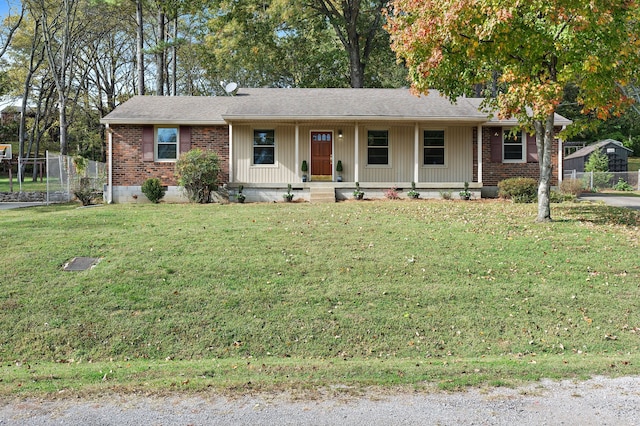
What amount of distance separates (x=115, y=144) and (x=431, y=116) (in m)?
10.6

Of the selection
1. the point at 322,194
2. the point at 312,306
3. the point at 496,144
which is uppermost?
the point at 496,144

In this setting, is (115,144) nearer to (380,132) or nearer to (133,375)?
(380,132)

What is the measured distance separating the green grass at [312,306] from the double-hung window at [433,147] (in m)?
7.85

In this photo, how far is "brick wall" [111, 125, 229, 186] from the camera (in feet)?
58.2

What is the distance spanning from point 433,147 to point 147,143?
9.83 m

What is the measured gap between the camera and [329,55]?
2889 centimetres

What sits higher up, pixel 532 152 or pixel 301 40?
pixel 301 40

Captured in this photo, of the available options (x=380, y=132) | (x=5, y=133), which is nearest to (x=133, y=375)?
(x=380, y=132)

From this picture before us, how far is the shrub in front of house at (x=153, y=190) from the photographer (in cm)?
1673

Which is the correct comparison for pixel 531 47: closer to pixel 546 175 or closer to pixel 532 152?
pixel 546 175

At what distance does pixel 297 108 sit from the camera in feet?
58.1

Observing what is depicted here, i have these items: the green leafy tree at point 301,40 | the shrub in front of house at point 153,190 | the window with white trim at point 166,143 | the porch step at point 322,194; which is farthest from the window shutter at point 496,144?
the shrub in front of house at point 153,190

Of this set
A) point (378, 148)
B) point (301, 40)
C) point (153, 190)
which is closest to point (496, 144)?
point (378, 148)

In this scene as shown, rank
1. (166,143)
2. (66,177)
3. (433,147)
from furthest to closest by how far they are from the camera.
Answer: (66,177)
(433,147)
(166,143)
